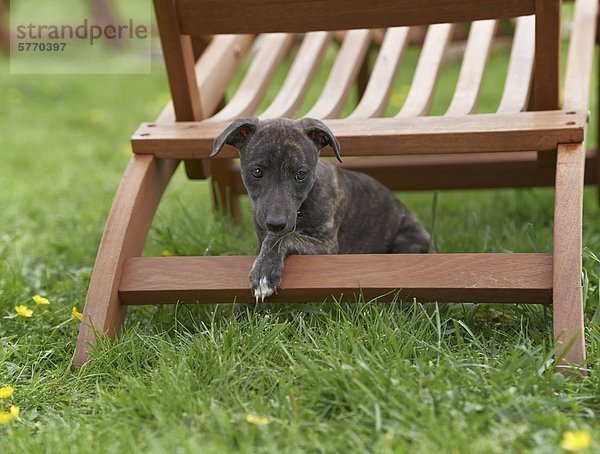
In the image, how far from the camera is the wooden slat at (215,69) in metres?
4.34

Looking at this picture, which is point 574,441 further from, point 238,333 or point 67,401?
point 67,401

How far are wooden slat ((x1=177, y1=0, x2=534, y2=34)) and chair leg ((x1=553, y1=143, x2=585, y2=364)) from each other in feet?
2.09

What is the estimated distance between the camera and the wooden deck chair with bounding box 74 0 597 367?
3.22 m

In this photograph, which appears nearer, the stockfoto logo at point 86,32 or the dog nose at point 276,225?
the dog nose at point 276,225

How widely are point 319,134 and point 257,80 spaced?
4.04 ft

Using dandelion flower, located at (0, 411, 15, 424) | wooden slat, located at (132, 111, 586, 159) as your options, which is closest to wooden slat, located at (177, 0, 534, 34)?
wooden slat, located at (132, 111, 586, 159)

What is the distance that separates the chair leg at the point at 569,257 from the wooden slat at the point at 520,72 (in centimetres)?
54

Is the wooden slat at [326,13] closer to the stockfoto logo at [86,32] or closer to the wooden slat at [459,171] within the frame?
the wooden slat at [459,171]

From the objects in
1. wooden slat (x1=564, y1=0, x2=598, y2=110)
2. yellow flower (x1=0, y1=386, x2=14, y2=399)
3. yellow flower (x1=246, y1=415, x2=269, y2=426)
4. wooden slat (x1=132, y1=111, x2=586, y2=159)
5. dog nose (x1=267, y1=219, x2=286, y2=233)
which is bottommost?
yellow flower (x1=0, y1=386, x2=14, y2=399)

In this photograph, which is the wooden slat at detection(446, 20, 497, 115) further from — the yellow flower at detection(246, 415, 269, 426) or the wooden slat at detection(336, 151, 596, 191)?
the yellow flower at detection(246, 415, 269, 426)

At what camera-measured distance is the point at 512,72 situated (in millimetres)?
4352

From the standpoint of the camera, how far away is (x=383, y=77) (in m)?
4.47

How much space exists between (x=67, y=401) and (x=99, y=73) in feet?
25.3

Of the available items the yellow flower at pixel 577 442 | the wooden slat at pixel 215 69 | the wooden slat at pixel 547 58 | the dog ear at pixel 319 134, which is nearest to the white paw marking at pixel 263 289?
the dog ear at pixel 319 134
